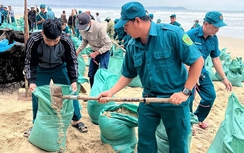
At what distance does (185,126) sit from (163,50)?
0.61 metres

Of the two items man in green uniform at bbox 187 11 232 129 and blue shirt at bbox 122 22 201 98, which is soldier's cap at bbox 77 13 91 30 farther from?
blue shirt at bbox 122 22 201 98

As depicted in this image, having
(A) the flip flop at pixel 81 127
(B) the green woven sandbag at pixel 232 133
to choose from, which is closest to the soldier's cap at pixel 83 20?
(A) the flip flop at pixel 81 127

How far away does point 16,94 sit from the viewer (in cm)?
458

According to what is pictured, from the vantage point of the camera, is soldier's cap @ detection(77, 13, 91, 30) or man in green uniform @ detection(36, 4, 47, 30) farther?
man in green uniform @ detection(36, 4, 47, 30)

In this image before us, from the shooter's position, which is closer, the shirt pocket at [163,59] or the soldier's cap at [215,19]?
the shirt pocket at [163,59]

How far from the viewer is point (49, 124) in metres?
2.67

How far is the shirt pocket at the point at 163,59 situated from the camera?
1967 mm

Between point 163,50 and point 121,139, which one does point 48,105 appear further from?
point 163,50

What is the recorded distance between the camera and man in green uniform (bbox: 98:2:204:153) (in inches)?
75.9

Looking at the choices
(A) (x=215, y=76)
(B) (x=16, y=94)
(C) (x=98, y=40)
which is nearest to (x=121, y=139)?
(C) (x=98, y=40)

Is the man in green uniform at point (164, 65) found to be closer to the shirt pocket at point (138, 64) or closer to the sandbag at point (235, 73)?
the shirt pocket at point (138, 64)

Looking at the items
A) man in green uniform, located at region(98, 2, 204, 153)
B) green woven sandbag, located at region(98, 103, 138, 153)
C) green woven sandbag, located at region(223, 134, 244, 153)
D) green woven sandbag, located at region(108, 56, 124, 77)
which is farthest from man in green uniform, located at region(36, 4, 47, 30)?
green woven sandbag, located at region(223, 134, 244, 153)

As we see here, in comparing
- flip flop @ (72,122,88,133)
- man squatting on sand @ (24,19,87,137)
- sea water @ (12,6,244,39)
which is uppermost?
man squatting on sand @ (24,19,87,137)

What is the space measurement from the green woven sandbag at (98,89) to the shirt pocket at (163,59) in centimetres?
144
